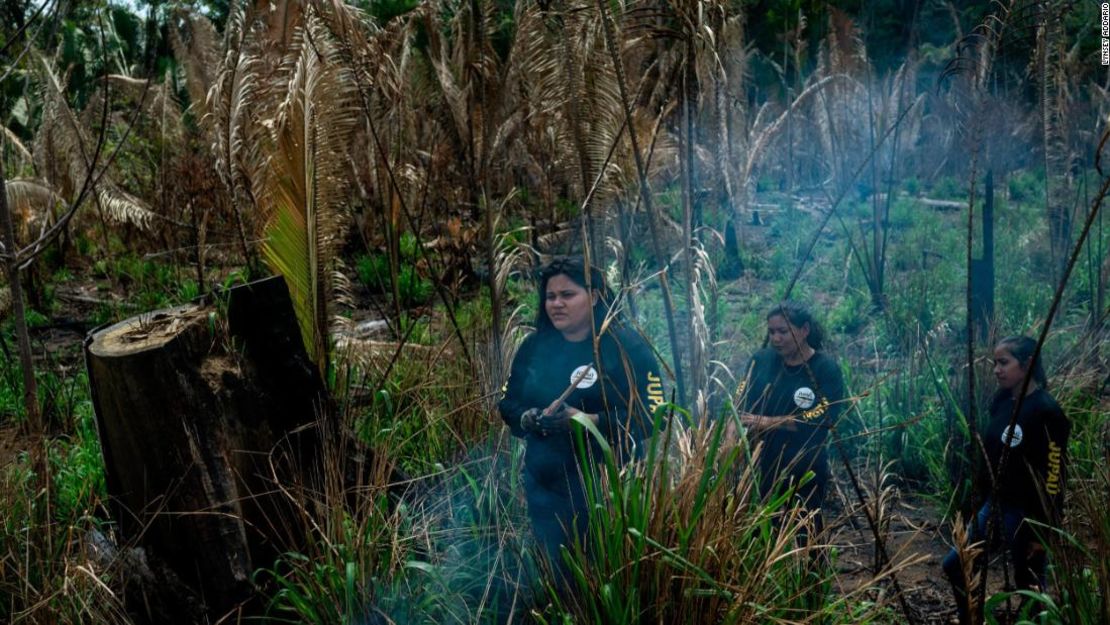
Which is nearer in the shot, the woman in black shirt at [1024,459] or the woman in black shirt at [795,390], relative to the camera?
the woman in black shirt at [1024,459]

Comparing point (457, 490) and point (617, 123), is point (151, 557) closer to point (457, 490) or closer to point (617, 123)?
point (457, 490)

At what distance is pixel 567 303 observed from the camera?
11.2ft

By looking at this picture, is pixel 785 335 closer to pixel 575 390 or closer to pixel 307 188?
pixel 575 390

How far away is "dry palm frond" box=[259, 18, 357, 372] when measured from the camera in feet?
15.4

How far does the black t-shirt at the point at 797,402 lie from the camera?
12.0 feet

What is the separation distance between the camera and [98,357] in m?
3.27

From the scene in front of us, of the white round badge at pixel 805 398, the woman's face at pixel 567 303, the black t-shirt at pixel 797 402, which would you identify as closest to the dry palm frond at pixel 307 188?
the woman's face at pixel 567 303

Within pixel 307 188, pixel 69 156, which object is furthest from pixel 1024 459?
pixel 69 156

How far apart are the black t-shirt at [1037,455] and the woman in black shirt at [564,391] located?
3.94ft

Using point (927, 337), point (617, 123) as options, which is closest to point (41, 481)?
point (617, 123)

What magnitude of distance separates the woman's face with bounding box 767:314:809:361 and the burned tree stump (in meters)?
1.74

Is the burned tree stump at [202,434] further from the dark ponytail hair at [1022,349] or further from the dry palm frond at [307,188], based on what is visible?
the dark ponytail hair at [1022,349]

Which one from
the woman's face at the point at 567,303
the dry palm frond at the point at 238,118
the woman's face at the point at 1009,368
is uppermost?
the dry palm frond at the point at 238,118

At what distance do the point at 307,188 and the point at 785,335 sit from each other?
2307mm
